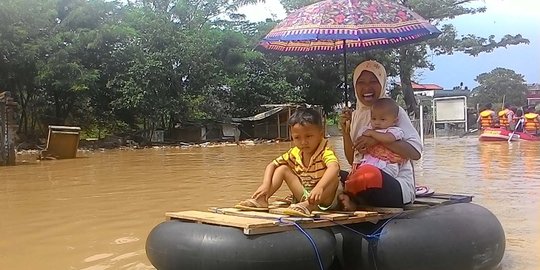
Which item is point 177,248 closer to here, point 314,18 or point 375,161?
point 375,161

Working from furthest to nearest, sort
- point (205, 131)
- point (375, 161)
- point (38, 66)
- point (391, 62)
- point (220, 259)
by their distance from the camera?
point (391, 62) < point (205, 131) < point (38, 66) < point (375, 161) < point (220, 259)

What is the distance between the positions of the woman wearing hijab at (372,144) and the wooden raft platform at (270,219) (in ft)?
0.50

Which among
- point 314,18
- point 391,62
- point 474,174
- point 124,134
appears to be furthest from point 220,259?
point 391,62

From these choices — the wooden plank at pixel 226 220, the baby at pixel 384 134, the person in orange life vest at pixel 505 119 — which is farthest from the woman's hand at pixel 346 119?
the person in orange life vest at pixel 505 119

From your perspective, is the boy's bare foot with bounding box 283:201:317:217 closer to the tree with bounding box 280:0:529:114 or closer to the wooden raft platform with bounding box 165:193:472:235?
the wooden raft platform with bounding box 165:193:472:235

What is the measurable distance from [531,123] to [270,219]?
19255 millimetres

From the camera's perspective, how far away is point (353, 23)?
4797 millimetres

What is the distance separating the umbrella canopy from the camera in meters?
4.81

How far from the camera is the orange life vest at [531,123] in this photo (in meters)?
21.0

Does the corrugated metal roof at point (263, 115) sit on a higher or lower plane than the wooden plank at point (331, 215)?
higher

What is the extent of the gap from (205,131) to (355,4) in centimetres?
2614

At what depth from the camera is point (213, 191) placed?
9.11 m

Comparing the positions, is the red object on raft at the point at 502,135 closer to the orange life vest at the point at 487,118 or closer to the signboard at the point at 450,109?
the orange life vest at the point at 487,118

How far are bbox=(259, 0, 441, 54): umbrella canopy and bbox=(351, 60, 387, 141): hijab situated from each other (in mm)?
262
